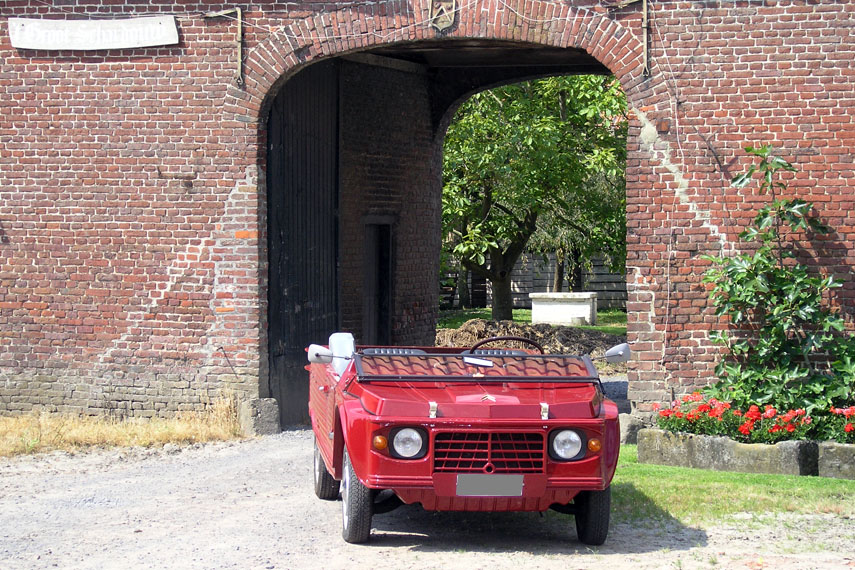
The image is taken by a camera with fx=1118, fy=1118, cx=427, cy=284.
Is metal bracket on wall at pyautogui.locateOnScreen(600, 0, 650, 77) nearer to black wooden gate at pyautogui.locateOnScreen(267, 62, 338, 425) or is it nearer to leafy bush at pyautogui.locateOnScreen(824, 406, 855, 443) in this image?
leafy bush at pyautogui.locateOnScreen(824, 406, 855, 443)

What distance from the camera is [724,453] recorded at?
33.6 ft

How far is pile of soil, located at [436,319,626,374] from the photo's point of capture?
22.0 m

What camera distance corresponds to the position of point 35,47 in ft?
40.8

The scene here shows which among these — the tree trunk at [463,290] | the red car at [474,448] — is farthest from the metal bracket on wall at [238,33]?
the tree trunk at [463,290]

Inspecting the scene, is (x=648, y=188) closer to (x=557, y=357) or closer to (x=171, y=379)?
(x=557, y=357)

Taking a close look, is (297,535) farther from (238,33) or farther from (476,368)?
(238,33)

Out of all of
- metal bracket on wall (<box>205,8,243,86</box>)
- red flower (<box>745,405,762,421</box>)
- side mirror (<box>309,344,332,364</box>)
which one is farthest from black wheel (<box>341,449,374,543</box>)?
metal bracket on wall (<box>205,8,243,86</box>)

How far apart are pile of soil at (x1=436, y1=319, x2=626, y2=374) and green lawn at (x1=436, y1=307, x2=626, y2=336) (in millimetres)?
2877

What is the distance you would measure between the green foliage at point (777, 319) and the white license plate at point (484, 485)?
4.51 meters

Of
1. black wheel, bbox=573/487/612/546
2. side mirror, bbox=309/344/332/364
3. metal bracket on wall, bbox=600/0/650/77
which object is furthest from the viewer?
metal bracket on wall, bbox=600/0/650/77

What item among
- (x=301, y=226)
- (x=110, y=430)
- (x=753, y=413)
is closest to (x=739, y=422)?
(x=753, y=413)

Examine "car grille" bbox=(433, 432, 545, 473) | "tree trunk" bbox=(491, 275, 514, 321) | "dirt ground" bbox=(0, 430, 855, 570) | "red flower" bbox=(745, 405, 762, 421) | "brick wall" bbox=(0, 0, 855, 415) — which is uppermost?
"brick wall" bbox=(0, 0, 855, 415)

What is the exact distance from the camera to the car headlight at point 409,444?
6.92m

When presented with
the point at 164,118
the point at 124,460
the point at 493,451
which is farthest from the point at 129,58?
the point at 493,451
